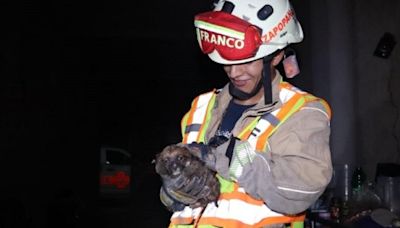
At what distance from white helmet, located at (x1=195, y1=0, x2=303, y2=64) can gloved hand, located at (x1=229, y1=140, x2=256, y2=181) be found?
0.34m

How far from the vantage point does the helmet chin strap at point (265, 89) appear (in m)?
2.03

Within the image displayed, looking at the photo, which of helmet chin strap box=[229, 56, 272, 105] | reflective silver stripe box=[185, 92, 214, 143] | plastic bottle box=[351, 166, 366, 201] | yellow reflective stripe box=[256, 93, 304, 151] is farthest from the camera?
plastic bottle box=[351, 166, 366, 201]

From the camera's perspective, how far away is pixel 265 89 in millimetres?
2031

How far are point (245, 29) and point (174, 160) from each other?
50 cm

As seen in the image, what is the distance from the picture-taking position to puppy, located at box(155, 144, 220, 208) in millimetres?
1857

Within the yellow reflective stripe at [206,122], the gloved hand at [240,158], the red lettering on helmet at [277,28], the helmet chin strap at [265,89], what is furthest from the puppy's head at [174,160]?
the red lettering on helmet at [277,28]

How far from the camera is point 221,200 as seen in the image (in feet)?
6.46

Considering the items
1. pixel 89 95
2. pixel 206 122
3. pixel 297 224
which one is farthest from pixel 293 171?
pixel 89 95

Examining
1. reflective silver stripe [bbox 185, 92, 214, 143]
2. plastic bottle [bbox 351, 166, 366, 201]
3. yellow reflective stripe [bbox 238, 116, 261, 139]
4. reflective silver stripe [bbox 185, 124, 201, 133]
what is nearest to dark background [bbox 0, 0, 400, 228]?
plastic bottle [bbox 351, 166, 366, 201]

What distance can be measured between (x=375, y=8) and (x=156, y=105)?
2.63 meters

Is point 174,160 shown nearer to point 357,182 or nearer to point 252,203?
point 252,203

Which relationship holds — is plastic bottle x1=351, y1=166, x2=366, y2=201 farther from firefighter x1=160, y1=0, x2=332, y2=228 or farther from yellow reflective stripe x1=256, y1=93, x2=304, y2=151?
yellow reflective stripe x1=256, y1=93, x2=304, y2=151

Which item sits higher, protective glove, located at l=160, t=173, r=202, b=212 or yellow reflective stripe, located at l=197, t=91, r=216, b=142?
yellow reflective stripe, located at l=197, t=91, r=216, b=142

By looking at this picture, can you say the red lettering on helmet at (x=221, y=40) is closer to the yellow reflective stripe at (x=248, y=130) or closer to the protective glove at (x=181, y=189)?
the yellow reflective stripe at (x=248, y=130)
